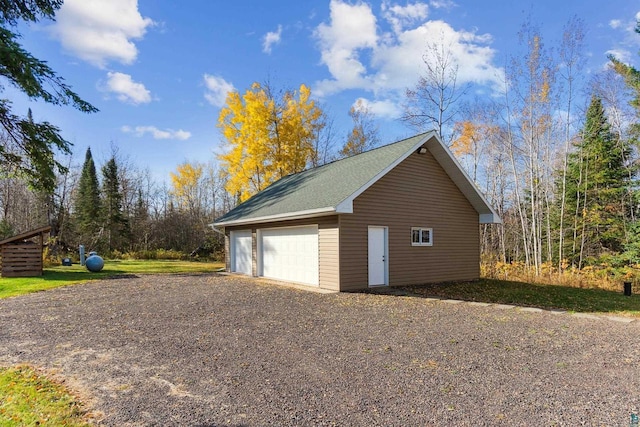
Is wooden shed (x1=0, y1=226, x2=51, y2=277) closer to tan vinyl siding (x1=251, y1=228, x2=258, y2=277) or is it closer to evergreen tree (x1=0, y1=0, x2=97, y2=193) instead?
tan vinyl siding (x1=251, y1=228, x2=258, y2=277)

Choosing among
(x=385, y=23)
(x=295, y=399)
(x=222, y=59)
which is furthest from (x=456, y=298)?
(x=222, y=59)

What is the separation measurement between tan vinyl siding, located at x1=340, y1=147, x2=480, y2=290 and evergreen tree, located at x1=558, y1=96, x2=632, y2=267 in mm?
9556

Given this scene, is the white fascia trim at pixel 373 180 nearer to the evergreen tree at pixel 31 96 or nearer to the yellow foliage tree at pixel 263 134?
the evergreen tree at pixel 31 96

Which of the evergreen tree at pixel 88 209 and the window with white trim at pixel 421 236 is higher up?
the evergreen tree at pixel 88 209

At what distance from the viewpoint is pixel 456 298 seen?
1005 cm

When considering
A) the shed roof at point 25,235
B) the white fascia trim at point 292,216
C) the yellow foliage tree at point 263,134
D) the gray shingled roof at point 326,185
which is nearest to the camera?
the white fascia trim at point 292,216

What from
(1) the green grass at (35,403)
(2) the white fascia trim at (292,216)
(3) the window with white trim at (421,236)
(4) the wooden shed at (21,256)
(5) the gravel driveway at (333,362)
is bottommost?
(5) the gravel driveway at (333,362)

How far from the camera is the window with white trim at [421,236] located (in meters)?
12.4

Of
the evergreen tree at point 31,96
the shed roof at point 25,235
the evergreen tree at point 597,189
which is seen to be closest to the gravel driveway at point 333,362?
the evergreen tree at point 31,96

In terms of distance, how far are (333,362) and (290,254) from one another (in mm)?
8284

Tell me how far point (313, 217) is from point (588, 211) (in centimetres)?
1678

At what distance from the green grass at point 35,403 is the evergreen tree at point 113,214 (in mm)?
27559

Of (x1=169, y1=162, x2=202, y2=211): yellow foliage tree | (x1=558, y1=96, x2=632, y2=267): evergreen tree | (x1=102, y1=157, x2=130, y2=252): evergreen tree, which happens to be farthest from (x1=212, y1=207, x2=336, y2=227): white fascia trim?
(x1=169, y1=162, x2=202, y2=211): yellow foliage tree

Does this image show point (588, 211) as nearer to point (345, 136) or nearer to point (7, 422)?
point (345, 136)
